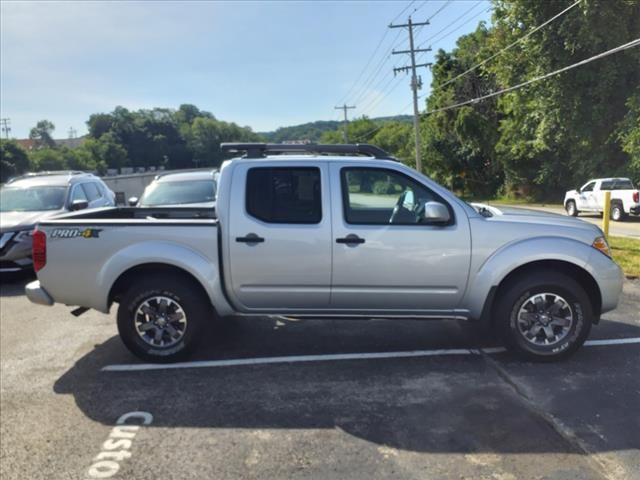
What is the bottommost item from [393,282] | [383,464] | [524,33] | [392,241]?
[383,464]

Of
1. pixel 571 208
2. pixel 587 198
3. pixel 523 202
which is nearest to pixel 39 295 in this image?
pixel 587 198

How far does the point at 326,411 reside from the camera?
157 inches

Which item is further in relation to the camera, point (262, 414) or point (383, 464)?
point (262, 414)

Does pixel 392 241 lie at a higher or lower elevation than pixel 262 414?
higher

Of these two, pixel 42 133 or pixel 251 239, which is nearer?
pixel 251 239

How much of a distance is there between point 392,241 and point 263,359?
1691 mm

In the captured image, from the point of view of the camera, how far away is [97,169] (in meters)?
108

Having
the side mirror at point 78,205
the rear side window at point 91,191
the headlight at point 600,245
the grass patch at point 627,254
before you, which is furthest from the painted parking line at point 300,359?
the rear side window at point 91,191

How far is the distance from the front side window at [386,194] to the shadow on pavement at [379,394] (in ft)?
4.40

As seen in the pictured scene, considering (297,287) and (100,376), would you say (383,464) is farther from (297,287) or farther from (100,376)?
(100,376)

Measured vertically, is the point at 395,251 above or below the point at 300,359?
above

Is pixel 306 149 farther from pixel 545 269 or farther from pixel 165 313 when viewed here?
pixel 545 269

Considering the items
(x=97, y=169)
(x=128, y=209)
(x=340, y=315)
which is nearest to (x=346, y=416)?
(x=340, y=315)

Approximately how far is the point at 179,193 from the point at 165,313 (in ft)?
19.8
